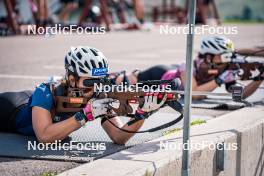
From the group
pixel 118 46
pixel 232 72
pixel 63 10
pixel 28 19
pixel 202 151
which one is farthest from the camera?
pixel 63 10

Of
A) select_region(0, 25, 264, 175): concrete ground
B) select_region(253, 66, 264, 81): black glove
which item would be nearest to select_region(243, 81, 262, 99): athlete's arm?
select_region(253, 66, 264, 81): black glove

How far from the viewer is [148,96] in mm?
5934

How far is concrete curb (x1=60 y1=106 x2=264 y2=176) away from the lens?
193 inches

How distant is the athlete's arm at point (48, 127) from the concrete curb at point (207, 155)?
2.28ft

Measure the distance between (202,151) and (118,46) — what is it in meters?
14.8

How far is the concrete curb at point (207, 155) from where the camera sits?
4906 mm

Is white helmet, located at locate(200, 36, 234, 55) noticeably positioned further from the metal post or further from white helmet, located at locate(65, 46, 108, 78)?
the metal post

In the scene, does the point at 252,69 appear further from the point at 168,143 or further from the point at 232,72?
the point at 168,143

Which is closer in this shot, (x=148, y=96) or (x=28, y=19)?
(x=148, y=96)

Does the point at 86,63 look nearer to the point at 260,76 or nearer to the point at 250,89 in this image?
the point at 250,89

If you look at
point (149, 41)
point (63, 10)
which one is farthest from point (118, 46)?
point (63, 10)

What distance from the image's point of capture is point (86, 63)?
6.19 meters

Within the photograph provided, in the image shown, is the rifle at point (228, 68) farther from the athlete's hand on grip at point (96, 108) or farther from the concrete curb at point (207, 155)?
the athlete's hand on grip at point (96, 108)

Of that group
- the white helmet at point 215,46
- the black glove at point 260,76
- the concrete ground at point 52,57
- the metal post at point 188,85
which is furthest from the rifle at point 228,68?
the metal post at point 188,85
